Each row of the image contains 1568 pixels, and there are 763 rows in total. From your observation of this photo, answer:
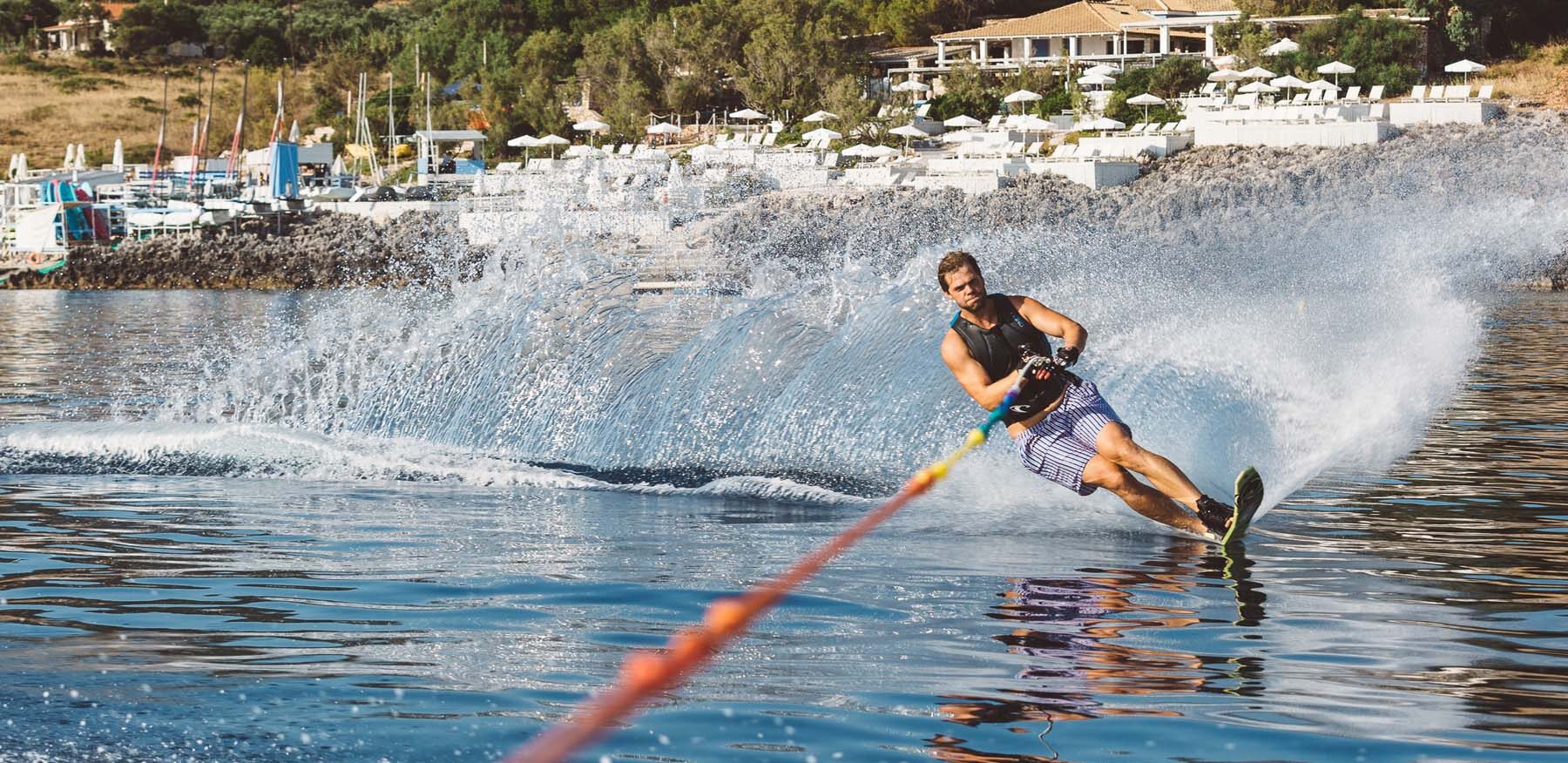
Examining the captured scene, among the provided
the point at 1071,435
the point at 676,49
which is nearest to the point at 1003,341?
the point at 1071,435

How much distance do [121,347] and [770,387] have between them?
54.9 feet

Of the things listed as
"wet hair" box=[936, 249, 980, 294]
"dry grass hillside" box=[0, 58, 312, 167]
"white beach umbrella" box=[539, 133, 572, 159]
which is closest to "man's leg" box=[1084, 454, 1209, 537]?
"wet hair" box=[936, 249, 980, 294]

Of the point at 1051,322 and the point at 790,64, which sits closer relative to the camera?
the point at 1051,322

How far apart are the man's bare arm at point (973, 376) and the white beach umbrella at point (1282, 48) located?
168ft

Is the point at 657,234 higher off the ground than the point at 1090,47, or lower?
lower

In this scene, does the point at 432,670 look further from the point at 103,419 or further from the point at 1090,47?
the point at 1090,47

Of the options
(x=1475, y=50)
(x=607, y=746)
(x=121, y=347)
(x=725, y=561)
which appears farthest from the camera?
(x=1475, y=50)

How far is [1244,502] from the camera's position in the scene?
28.1 feet

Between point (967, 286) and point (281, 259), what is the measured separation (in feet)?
155

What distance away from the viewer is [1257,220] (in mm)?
42375

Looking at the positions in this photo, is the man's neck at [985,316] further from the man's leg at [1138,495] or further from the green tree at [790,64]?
the green tree at [790,64]

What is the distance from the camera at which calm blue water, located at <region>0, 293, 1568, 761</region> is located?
17.9 feet

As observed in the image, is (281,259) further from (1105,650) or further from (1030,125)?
(1105,650)

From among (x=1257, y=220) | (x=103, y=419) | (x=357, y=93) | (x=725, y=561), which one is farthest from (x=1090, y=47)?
(x=725, y=561)
